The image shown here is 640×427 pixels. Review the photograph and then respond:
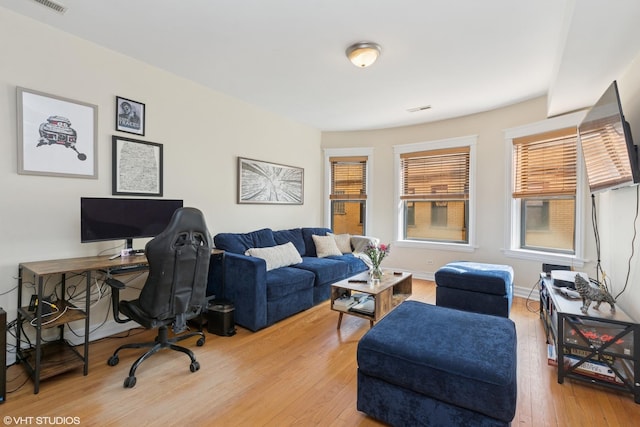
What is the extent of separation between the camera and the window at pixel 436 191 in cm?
464

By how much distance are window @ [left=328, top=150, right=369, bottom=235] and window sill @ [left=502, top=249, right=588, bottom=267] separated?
2.30 metres

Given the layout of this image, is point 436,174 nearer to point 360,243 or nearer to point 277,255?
point 360,243

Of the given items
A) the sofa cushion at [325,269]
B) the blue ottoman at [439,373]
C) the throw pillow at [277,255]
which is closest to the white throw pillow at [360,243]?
the sofa cushion at [325,269]

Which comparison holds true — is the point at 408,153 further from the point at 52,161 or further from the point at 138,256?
the point at 52,161

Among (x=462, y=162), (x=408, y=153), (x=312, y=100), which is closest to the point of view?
(x=312, y=100)

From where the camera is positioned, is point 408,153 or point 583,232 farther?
point 408,153

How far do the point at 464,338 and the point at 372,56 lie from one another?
2318 mm

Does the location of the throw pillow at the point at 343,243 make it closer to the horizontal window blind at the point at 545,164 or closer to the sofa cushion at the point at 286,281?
the sofa cushion at the point at 286,281

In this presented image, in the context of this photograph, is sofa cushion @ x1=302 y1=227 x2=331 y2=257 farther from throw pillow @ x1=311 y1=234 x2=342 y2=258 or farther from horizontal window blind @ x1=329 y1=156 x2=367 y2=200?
horizontal window blind @ x1=329 y1=156 x2=367 y2=200

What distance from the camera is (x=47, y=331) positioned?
2439 mm

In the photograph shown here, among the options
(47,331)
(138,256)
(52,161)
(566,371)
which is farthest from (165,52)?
(566,371)

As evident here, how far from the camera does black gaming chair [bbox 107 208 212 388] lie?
202 centimetres

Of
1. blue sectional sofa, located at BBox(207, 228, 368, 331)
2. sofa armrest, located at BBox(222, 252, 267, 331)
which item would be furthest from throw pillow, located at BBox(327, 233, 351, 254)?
sofa armrest, located at BBox(222, 252, 267, 331)

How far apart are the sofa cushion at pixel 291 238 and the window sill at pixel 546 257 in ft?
9.44
